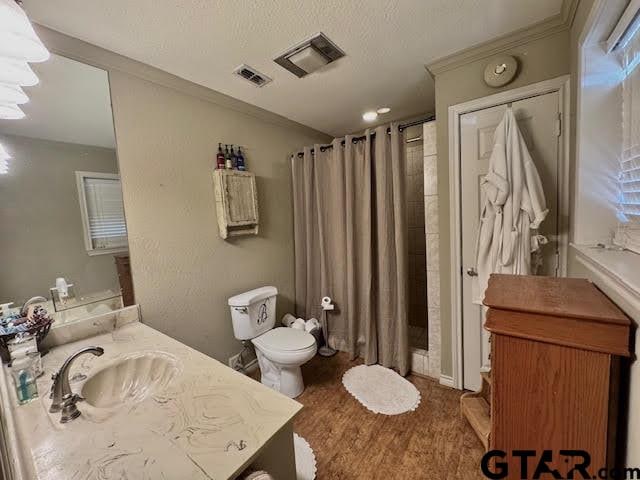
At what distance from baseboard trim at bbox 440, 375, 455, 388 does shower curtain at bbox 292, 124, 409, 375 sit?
0.85ft

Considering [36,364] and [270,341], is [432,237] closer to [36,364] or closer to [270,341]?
[270,341]

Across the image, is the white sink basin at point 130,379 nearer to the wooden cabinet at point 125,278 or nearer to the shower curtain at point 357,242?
the wooden cabinet at point 125,278

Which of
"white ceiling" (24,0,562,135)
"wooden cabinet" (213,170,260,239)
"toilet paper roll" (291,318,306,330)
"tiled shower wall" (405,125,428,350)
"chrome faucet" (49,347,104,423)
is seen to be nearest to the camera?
"chrome faucet" (49,347,104,423)

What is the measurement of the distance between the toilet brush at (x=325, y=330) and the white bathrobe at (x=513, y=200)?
1329mm

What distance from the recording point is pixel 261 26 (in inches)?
52.1

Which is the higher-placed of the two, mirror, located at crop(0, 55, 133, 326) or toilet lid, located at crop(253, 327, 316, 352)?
mirror, located at crop(0, 55, 133, 326)

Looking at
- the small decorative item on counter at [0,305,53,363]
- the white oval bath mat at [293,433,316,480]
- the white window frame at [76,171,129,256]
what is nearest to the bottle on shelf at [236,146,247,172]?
the white window frame at [76,171,129,256]

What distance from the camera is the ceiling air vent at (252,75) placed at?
65.6 inches

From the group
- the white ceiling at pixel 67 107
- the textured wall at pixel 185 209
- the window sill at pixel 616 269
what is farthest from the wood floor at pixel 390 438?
the white ceiling at pixel 67 107

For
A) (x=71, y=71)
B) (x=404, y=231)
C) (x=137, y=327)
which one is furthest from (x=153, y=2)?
(x=404, y=231)

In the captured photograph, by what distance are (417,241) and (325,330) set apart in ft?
4.37

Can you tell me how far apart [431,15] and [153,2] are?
1.26 metres

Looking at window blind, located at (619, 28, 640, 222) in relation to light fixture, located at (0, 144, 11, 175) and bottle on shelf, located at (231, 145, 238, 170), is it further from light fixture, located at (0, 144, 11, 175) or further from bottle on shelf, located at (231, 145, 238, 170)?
light fixture, located at (0, 144, 11, 175)

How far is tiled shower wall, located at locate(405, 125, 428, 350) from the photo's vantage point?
2.80 m
